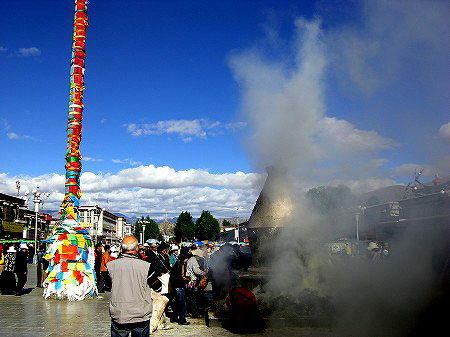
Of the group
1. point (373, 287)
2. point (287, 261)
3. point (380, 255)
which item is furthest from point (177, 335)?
point (380, 255)

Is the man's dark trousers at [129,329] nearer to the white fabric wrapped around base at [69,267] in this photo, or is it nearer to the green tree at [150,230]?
the white fabric wrapped around base at [69,267]

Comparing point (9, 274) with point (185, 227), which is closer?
point (9, 274)

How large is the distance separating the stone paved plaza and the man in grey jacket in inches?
153

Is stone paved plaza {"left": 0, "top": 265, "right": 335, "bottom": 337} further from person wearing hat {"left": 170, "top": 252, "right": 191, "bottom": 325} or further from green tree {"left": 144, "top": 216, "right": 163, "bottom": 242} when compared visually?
green tree {"left": 144, "top": 216, "right": 163, "bottom": 242}

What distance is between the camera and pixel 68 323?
8.75 m

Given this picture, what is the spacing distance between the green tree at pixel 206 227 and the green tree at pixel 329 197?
9464cm

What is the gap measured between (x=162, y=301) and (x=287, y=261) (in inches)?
125

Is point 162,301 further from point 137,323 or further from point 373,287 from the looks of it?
point 373,287

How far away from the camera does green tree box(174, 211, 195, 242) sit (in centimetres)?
10516

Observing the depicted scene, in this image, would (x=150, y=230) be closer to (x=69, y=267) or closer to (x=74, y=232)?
(x=74, y=232)

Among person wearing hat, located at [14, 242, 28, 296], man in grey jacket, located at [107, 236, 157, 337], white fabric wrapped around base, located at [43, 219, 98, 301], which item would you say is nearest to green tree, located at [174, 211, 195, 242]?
person wearing hat, located at [14, 242, 28, 296]

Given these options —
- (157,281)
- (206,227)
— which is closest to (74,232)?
(157,281)

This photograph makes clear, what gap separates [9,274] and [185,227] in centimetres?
9465

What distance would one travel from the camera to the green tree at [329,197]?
11.4 meters
